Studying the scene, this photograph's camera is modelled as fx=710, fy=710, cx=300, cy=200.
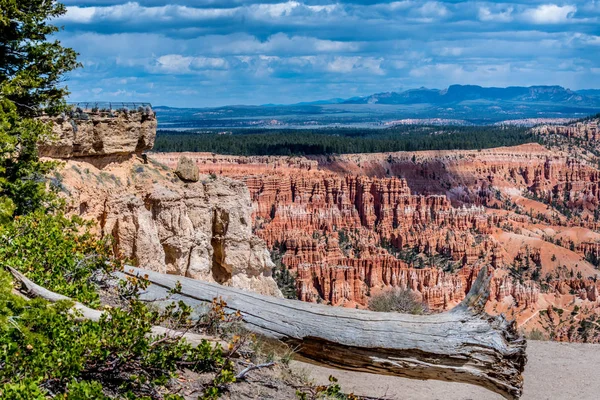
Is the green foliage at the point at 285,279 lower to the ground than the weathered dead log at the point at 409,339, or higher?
Result: lower

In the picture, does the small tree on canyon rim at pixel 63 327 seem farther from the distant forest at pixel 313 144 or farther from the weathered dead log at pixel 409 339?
the distant forest at pixel 313 144

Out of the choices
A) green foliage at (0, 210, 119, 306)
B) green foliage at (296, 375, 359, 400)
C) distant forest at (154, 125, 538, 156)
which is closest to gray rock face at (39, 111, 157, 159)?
green foliage at (0, 210, 119, 306)

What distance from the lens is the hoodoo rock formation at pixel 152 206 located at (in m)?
12.6

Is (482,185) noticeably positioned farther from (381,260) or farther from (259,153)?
(381,260)

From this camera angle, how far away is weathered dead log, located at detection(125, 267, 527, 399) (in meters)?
7.00

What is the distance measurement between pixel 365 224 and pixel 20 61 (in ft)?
220

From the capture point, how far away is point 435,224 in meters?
74.4

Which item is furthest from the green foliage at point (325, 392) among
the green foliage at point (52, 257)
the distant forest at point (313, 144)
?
the distant forest at point (313, 144)

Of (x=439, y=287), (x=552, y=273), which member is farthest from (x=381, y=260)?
(x=552, y=273)

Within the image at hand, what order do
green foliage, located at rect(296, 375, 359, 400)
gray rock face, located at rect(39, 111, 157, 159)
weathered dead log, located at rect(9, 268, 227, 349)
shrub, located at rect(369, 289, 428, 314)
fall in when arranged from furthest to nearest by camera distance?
1. shrub, located at rect(369, 289, 428, 314)
2. gray rock face, located at rect(39, 111, 157, 159)
3. weathered dead log, located at rect(9, 268, 227, 349)
4. green foliage, located at rect(296, 375, 359, 400)

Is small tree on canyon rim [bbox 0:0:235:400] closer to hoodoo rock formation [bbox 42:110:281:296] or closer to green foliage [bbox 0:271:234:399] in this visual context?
green foliage [bbox 0:271:234:399]

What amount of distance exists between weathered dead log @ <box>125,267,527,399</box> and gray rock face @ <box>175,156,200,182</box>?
26.5 ft

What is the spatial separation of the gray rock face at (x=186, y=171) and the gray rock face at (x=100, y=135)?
1.13 metres

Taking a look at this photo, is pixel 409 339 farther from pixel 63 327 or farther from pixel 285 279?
pixel 285 279
